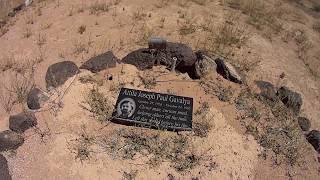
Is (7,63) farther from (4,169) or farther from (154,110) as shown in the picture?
(154,110)

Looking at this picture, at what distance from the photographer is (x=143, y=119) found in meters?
6.70

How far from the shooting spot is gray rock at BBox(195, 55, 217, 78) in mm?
7550

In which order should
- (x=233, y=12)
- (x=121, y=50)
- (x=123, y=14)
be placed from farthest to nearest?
(x=233, y=12)
(x=123, y=14)
(x=121, y=50)

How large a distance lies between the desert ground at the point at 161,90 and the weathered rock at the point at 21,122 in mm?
120

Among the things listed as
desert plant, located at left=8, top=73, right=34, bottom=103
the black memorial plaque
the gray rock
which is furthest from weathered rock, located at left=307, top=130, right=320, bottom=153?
desert plant, located at left=8, top=73, right=34, bottom=103

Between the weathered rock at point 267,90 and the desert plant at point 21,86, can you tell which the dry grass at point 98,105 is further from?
the weathered rock at point 267,90

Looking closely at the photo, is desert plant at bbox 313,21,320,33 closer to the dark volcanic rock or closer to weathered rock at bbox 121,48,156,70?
weathered rock at bbox 121,48,156,70

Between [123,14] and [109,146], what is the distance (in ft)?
11.2

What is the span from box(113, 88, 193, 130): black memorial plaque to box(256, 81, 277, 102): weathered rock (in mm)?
1444

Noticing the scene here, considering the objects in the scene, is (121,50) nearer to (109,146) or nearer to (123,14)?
(123,14)

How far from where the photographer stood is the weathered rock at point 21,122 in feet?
21.7

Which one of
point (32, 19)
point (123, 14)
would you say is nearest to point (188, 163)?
point (123, 14)

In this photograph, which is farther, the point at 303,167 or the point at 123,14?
the point at 123,14

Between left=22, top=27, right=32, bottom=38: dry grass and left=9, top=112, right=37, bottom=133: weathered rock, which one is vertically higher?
left=22, top=27, right=32, bottom=38: dry grass
